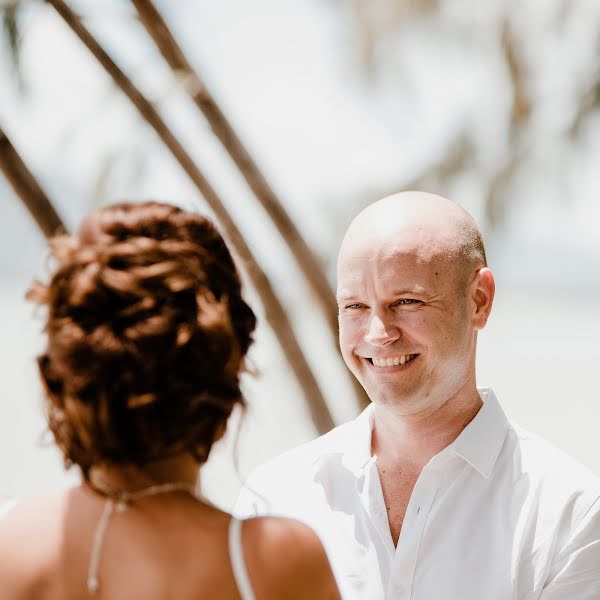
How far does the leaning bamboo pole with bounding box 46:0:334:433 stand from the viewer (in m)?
2.63

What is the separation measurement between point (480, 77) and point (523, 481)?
211cm

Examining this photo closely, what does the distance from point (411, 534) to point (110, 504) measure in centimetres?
85

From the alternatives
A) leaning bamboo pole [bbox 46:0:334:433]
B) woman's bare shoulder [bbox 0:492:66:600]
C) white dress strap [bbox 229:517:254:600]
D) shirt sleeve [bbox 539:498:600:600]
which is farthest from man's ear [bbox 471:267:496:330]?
woman's bare shoulder [bbox 0:492:66:600]

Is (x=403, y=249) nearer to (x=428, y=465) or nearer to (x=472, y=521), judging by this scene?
(x=428, y=465)

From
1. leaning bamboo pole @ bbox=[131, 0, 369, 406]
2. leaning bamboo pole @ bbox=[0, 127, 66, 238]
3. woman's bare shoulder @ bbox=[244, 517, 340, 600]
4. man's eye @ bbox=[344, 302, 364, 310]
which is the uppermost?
leaning bamboo pole @ bbox=[131, 0, 369, 406]

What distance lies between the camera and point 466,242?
6.62ft

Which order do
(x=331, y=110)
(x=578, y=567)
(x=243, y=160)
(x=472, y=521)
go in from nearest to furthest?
(x=578, y=567), (x=472, y=521), (x=243, y=160), (x=331, y=110)

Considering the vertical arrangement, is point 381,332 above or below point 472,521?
above

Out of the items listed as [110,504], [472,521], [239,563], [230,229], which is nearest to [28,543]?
[110,504]

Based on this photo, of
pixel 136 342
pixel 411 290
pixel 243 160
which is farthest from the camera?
pixel 243 160

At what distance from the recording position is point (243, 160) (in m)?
3.05

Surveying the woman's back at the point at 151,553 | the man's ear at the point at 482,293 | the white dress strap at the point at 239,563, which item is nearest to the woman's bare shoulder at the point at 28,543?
the woman's back at the point at 151,553

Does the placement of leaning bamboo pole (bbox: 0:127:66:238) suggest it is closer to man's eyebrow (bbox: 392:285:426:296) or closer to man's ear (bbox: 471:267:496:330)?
man's eyebrow (bbox: 392:285:426:296)

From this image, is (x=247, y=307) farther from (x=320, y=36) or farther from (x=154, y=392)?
(x=320, y=36)
